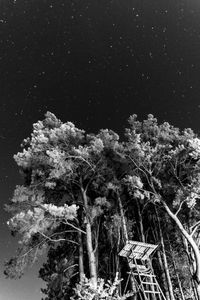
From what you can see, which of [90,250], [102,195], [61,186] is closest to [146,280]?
[90,250]

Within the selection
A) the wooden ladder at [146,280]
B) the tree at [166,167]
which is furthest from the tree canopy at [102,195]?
the wooden ladder at [146,280]

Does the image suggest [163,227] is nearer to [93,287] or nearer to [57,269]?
[57,269]

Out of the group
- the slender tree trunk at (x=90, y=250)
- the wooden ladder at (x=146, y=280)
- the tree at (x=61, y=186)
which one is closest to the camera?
the slender tree trunk at (x=90, y=250)

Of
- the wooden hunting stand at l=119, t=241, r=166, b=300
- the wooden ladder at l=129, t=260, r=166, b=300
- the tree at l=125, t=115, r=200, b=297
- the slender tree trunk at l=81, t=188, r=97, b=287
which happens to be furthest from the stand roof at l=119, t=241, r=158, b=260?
the tree at l=125, t=115, r=200, b=297

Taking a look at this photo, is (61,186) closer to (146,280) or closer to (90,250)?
(90,250)

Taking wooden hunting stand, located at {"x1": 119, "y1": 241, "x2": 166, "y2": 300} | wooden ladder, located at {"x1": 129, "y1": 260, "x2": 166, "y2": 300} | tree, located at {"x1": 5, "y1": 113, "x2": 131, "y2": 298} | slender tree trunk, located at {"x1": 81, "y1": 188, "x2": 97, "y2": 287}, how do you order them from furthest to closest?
tree, located at {"x1": 5, "y1": 113, "x2": 131, "y2": 298} < wooden ladder, located at {"x1": 129, "y1": 260, "x2": 166, "y2": 300} < wooden hunting stand, located at {"x1": 119, "y1": 241, "x2": 166, "y2": 300} < slender tree trunk, located at {"x1": 81, "y1": 188, "x2": 97, "y2": 287}

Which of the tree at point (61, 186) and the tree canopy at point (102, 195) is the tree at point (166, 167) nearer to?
the tree canopy at point (102, 195)

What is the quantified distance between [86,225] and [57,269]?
3.14 m

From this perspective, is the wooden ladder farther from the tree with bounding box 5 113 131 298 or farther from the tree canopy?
the tree with bounding box 5 113 131 298

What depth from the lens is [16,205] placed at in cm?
1545

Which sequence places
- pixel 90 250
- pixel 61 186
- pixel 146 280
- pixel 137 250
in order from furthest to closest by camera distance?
pixel 61 186
pixel 146 280
pixel 90 250
pixel 137 250

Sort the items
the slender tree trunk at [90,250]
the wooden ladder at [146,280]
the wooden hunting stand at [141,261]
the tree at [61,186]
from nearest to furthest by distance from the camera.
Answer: the slender tree trunk at [90,250], the wooden hunting stand at [141,261], the wooden ladder at [146,280], the tree at [61,186]

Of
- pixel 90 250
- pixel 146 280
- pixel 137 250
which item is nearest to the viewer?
pixel 137 250

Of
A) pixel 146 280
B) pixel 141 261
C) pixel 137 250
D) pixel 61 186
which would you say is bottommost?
pixel 146 280
